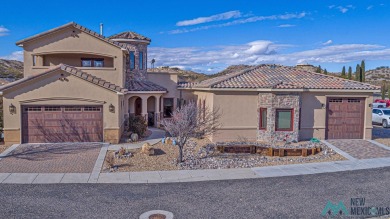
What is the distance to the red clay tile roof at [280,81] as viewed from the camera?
19.8 metres

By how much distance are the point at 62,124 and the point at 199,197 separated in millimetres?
11576

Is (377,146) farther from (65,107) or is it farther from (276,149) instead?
(65,107)

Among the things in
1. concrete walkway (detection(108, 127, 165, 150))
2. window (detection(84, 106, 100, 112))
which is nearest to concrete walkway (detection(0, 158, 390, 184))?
concrete walkway (detection(108, 127, 165, 150))

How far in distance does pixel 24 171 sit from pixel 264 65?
18.3m

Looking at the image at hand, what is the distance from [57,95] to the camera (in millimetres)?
18641

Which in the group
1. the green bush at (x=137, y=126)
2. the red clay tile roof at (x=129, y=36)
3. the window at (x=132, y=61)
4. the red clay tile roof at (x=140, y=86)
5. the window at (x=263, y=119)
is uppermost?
the red clay tile roof at (x=129, y=36)

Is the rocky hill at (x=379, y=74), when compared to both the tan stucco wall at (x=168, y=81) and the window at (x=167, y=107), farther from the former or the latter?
the window at (x=167, y=107)

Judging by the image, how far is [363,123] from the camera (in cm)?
2144

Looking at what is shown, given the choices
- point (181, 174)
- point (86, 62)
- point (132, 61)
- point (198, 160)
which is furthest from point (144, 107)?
point (181, 174)

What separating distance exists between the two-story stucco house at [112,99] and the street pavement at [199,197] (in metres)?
7.10

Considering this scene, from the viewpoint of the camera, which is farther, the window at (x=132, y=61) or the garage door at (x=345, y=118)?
the window at (x=132, y=61)

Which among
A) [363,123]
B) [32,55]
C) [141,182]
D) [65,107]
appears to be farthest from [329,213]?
[32,55]

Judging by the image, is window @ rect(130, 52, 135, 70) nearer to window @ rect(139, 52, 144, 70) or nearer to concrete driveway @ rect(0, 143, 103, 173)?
window @ rect(139, 52, 144, 70)

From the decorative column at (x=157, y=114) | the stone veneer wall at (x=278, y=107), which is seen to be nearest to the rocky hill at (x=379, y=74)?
the decorative column at (x=157, y=114)
